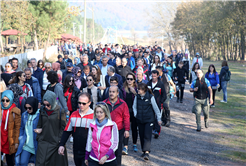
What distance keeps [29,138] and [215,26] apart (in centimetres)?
4361

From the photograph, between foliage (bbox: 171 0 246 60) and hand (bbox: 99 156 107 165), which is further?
foliage (bbox: 171 0 246 60)

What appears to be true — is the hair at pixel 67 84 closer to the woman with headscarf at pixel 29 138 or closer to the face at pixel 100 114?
the woman with headscarf at pixel 29 138

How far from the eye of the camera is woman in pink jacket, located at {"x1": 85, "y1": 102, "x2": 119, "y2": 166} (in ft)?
13.7

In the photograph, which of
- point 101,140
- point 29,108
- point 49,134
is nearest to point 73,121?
point 49,134

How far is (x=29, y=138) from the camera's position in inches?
196

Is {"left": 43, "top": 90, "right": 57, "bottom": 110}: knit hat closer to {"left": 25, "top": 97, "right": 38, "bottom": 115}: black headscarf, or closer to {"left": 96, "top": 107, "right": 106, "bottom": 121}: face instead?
{"left": 25, "top": 97, "right": 38, "bottom": 115}: black headscarf

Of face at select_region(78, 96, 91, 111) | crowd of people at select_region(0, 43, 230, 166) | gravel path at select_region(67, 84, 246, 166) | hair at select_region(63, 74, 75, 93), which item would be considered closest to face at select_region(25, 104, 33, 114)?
crowd of people at select_region(0, 43, 230, 166)

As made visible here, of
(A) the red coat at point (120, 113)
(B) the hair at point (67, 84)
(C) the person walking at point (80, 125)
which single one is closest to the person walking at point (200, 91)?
(B) the hair at point (67, 84)

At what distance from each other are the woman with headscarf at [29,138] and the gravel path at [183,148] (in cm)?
187

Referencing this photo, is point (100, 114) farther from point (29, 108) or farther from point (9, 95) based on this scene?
point (9, 95)

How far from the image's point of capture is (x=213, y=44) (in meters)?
51.7

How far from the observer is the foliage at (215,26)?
38.9 metres

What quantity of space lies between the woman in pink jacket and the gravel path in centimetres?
260

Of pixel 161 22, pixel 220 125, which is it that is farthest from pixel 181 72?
pixel 161 22
